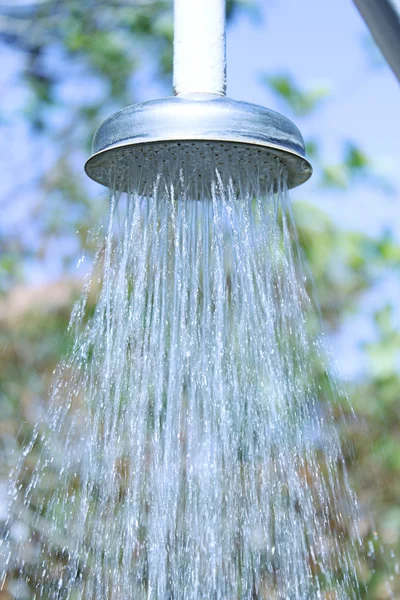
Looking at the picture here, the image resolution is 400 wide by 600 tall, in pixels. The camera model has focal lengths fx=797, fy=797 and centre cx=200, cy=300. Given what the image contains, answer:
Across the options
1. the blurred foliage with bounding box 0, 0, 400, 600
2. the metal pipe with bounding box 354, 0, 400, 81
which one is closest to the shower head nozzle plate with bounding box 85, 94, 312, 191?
the metal pipe with bounding box 354, 0, 400, 81

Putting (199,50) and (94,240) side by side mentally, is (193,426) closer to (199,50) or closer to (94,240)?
(199,50)

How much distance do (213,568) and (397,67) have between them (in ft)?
2.39

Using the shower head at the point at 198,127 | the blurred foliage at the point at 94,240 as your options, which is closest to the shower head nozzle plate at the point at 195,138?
the shower head at the point at 198,127

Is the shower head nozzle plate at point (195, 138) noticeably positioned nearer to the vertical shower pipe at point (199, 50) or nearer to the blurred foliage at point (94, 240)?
the vertical shower pipe at point (199, 50)

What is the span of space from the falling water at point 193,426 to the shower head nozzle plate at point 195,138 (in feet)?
0.07

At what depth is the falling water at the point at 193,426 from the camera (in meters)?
0.74

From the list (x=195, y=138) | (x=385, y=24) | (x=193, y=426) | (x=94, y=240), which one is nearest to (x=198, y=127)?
(x=195, y=138)

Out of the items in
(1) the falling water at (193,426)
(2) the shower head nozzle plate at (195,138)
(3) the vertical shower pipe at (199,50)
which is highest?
(3) the vertical shower pipe at (199,50)

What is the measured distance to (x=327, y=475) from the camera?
143 centimetres

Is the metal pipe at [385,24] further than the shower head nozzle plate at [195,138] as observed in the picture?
No

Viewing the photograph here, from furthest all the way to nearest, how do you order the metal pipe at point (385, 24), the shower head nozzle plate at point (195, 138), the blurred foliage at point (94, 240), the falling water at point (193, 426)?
the blurred foliage at point (94, 240) → the falling water at point (193, 426) → the shower head nozzle plate at point (195, 138) → the metal pipe at point (385, 24)

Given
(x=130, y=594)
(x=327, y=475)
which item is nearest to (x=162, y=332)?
(x=130, y=594)

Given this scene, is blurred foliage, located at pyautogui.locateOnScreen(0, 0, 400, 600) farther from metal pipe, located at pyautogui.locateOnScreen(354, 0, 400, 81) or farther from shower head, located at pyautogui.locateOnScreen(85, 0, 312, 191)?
metal pipe, located at pyautogui.locateOnScreen(354, 0, 400, 81)

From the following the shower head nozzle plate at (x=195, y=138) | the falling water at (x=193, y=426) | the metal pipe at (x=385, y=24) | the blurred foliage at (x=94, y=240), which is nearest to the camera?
the metal pipe at (x=385, y=24)
